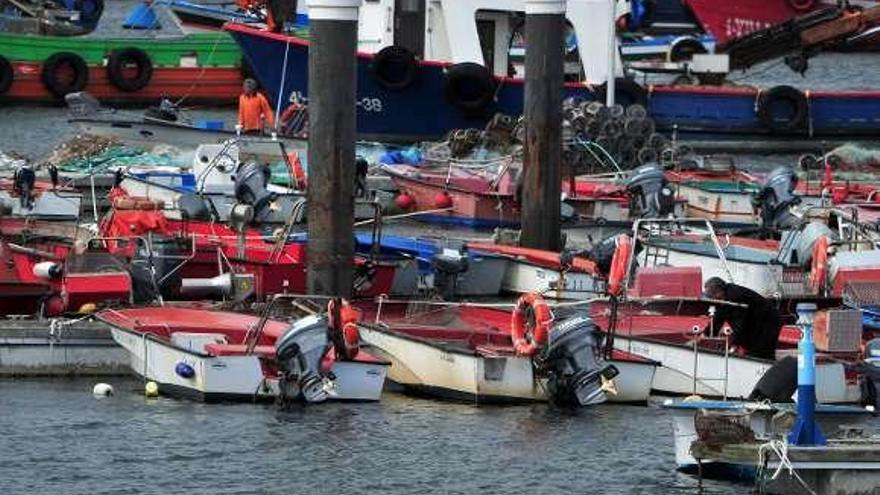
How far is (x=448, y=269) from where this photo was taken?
1037 inches

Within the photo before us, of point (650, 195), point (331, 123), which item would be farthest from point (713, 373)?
point (650, 195)

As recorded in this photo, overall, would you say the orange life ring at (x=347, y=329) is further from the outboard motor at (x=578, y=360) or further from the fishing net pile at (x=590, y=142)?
the fishing net pile at (x=590, y=142)

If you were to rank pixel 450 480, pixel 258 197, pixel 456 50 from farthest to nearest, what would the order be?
pixel 456 50
pixel 258 197
pixel 450 480

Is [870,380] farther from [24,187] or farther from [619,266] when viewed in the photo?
[24,187]

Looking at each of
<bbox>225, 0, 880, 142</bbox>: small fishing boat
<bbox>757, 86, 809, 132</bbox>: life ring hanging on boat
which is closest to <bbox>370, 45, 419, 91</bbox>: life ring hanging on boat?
<bbox>225, 0, 880, 142</bbox>: small fishing boat

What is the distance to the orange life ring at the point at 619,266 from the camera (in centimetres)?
2420

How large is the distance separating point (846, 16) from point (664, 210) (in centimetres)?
2007

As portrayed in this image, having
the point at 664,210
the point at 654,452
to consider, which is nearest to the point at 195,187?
the point at 664,210

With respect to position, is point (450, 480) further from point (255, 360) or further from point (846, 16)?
point (846, 16)

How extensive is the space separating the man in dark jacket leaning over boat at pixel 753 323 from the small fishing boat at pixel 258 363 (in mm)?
2982

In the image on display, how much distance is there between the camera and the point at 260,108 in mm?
37625

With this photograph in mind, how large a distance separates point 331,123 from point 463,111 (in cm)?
1935

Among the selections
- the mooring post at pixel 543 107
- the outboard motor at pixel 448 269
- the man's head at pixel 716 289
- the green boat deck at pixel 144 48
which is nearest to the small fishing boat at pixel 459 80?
the green boat deck at pixel 144 48

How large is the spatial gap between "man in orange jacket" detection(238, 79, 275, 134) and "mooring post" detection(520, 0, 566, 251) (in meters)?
9.82
